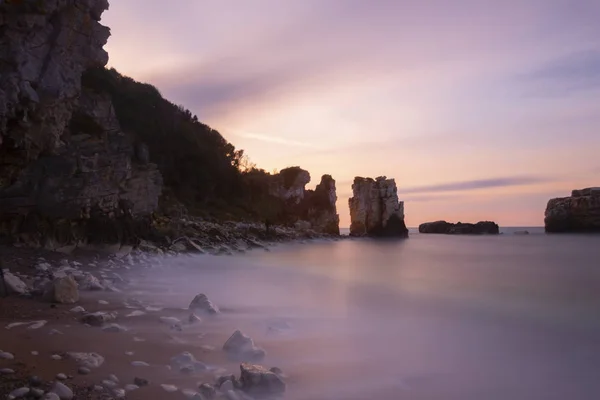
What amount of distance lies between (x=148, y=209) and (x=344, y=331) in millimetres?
13193

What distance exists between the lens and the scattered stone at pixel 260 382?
3.37m

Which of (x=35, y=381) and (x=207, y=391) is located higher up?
(x=35, y=381)

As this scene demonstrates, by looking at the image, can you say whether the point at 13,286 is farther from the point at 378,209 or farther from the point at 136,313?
the point at 378,209

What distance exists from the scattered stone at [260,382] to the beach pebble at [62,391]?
1.21 metres

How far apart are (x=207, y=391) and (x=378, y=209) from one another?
233 ft

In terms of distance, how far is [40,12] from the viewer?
19.5 feet

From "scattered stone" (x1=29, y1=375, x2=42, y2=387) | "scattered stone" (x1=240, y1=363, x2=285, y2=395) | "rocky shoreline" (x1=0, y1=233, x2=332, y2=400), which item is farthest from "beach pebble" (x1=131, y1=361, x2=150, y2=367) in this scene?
"scattered stone" (x1=240, y1=363, x2=285, y2=395)

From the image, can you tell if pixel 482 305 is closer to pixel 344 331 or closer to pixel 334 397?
pixel 344 331

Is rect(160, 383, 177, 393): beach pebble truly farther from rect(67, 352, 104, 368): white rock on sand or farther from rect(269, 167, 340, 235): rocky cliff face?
rect(269, 167, 340, 235): rocky cliff face

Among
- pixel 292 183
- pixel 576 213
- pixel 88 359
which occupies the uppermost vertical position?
pixel 292 183

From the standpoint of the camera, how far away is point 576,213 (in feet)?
246

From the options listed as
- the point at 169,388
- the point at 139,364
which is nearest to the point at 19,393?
the point at 169,388

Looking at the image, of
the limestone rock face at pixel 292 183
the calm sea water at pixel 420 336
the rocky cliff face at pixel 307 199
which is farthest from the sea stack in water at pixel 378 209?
the calm sea water at pixel 420 336

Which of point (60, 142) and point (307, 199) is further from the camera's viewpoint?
point (307, 199)
